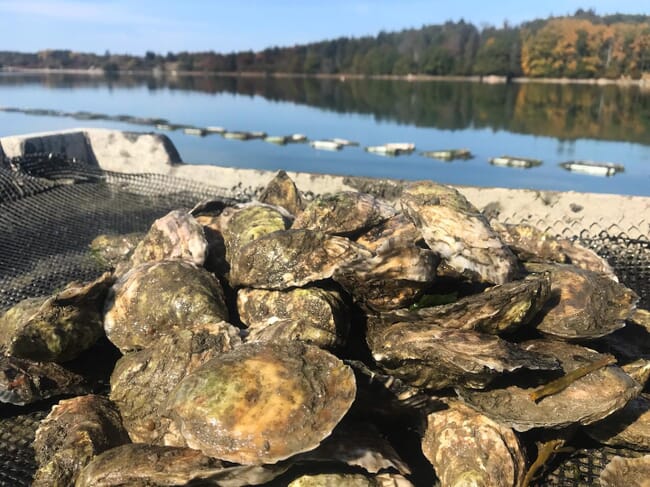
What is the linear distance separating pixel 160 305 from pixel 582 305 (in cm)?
222

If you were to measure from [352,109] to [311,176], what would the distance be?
37944mm

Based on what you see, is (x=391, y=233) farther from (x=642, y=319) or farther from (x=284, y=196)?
(x=642, y=319)

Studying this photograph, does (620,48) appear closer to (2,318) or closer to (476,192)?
(476,192)

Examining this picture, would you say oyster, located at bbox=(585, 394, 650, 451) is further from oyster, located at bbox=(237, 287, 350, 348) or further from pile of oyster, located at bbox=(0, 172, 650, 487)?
oyster, located at bbox=(237, 287, 350, 348)

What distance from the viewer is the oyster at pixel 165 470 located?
1.81m

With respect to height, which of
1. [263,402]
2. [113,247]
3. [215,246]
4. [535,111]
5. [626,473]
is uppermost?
[535,111]

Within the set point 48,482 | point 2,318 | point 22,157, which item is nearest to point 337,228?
point 48,482

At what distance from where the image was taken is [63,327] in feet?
9.25

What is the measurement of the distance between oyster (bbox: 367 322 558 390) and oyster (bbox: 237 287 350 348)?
252mm

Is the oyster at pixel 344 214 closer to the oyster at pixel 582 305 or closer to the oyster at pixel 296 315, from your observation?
the oyster at pixel 296 315

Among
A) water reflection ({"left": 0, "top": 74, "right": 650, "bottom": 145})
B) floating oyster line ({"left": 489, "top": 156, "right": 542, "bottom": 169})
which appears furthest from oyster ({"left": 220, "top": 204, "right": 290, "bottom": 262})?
water reflection ({"left": 0, "top": 74, "right": 650, "bottom": 145})

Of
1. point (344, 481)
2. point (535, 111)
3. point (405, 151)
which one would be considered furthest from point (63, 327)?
point (535, 111)

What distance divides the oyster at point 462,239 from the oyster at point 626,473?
908 mm

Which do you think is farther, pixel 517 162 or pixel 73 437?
pixel 517 162
